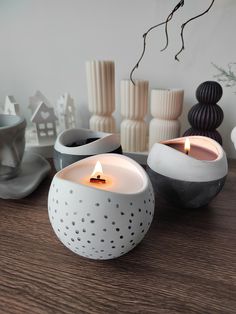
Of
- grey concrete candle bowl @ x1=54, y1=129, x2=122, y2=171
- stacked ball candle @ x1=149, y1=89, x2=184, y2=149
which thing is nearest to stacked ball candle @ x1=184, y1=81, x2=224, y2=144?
stacked ball candle @ x1=149, y1=89, x2=184, y2=149

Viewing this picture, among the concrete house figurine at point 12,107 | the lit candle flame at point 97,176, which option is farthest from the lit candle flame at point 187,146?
the concrete house figurine at point 12,107

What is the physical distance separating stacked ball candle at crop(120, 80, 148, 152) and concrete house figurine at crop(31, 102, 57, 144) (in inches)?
5.8

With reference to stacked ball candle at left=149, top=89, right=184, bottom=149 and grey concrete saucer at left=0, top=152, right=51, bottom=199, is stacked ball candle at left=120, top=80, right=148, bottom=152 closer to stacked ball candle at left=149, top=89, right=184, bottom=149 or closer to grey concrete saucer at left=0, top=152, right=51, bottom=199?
stacked ball candle at left=149, top=89, right=184, bottom=149

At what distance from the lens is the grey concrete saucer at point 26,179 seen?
1.16 feet

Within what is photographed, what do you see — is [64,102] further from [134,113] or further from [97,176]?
[97,176]

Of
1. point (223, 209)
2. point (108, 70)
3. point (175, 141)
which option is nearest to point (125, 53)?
point (108, 70)

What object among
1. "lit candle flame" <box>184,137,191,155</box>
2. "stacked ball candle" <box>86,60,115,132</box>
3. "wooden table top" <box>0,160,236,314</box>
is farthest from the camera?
"stacked ball candle" <box>86,60,115,132</box>

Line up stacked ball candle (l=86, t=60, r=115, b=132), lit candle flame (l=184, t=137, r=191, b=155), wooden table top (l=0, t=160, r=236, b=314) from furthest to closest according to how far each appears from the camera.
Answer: stacked ball candle (l=86, t=60, r=115, b=132), lit candle flame (l=184, t=137, r=191, b=155), wooden table top (l=0, t=160, r=236, b=314)

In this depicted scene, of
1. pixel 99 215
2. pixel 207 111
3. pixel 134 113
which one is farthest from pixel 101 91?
pixel 99 215

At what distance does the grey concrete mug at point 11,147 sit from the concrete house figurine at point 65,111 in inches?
5.5

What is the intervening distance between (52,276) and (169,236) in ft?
0.44

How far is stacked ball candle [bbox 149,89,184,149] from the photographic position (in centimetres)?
43

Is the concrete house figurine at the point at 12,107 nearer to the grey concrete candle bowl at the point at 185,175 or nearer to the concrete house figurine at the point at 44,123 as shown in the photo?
the concrete house figurine at the point at 44,123

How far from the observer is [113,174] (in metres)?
0.27
